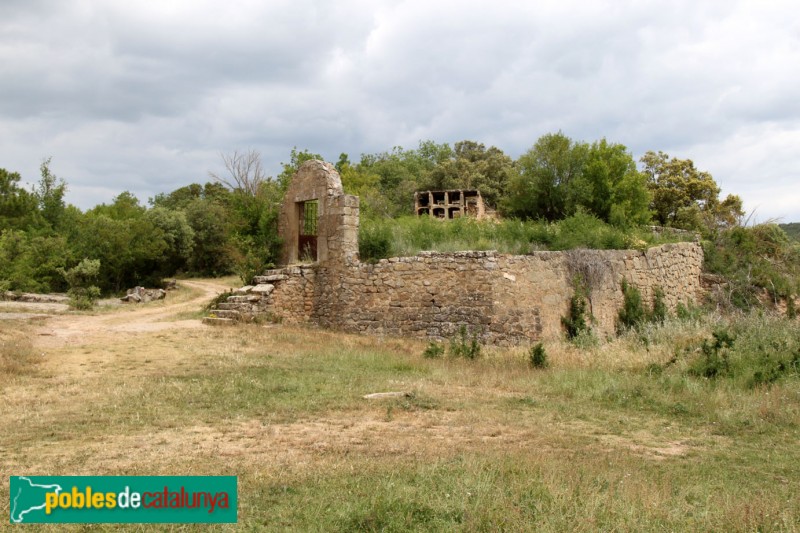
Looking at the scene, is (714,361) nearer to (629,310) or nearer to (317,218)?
(629,310)

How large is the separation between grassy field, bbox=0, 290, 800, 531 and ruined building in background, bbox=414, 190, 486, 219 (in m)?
19.4

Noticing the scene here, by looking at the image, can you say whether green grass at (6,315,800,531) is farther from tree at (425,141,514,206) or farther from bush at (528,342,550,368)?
tree at (425,141,514,206)

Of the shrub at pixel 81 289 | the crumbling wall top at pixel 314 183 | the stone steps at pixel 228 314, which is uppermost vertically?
the crumbling wall top at pixel 314 183

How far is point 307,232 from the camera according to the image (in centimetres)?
1836

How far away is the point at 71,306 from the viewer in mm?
18500

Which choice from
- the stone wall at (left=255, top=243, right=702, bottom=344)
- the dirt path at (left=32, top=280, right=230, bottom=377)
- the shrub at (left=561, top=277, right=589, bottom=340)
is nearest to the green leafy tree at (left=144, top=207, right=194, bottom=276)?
the dirt path at (left=32, top=280, right=230, bottom=377)

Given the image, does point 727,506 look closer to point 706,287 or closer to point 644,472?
point 644,472

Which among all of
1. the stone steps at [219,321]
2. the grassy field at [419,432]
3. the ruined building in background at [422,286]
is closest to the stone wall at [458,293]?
the ruined building in background at [422,286]

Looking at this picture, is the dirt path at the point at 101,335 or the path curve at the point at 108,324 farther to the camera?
the path curve at the point at 108,324

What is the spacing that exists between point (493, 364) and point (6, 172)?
3770 cm

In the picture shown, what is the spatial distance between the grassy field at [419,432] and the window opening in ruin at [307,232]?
5.84 meters

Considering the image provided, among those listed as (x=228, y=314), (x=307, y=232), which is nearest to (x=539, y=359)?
(x=228, y=314)

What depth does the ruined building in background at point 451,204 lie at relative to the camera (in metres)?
31.3

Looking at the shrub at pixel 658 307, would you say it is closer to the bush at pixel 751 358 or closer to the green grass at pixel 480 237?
the green grass at pixel 480 237
